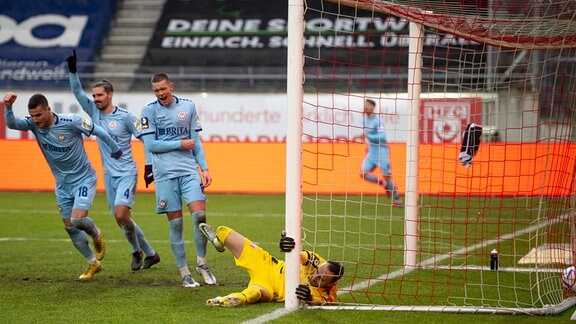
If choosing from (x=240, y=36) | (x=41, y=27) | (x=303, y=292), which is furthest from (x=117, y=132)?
(x=41, y=27)

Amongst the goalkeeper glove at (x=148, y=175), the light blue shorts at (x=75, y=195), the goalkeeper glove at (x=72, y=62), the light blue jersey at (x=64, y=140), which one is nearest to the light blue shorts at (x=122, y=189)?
the light blue shorts at (x=75, y=195)

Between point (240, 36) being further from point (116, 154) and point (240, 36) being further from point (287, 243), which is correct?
point (287, 243)

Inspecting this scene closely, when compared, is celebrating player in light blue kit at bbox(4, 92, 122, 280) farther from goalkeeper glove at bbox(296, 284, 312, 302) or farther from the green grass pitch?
goalkeeper glove at bbox(296, 284, 312, 302)

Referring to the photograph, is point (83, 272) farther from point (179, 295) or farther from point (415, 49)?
point (415, 49)

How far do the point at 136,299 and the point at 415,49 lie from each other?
12.9 feet

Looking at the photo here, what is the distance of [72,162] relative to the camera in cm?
984

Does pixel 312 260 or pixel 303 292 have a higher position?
pixel 312 260

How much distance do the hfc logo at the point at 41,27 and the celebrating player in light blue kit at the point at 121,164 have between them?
790 inches

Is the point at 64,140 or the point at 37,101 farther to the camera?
the point at 64,140

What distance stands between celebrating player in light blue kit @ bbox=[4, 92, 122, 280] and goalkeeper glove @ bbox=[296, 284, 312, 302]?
115 inches

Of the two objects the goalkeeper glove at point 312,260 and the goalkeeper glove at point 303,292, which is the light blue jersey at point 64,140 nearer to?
the goalkeeper glove at point 312,260

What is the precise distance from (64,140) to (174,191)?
135 centimetres

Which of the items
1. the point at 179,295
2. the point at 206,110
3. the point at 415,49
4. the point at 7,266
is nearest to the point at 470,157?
the point at 415,49

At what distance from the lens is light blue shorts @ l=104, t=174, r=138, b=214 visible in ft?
33.7
